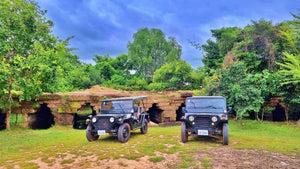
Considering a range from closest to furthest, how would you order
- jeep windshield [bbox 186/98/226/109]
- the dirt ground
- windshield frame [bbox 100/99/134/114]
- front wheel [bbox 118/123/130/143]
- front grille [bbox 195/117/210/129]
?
1. the dirt ground
2. front grille [bbox 195/117/210/129]
3. front wheel [bbox 118/123/130/143]
4. jeep windshield [bbox 186/98/226/109]
5. windshield frame [bbox 100/99/134/114]

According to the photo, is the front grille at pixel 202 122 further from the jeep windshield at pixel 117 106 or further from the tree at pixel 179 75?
the tree at pixel 179 75

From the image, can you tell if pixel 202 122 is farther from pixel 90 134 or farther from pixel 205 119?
pixel 90 134

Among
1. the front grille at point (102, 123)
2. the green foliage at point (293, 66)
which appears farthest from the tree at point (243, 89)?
the front grille at point (102, 123)

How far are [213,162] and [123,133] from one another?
153 inches

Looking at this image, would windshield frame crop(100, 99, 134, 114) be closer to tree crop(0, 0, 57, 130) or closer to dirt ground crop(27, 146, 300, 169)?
dirt ground crop(27, 146, 300, 169)

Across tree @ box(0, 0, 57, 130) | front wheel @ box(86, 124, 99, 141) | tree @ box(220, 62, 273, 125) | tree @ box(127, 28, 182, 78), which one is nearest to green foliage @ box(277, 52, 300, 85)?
tree @ box(220, 62, 273, 125)

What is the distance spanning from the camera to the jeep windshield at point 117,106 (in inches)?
361

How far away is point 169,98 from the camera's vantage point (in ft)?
56.5

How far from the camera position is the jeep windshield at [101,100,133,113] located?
918 centimetres

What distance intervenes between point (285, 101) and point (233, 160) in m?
10.6

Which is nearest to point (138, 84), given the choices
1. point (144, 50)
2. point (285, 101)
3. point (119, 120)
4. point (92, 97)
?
point (144, 50)

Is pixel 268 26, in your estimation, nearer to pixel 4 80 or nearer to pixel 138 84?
pixel 138 84

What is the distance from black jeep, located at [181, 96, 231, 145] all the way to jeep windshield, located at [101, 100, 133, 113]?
2539 mm

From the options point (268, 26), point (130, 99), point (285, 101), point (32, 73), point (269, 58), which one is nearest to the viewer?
point (130, 99)
